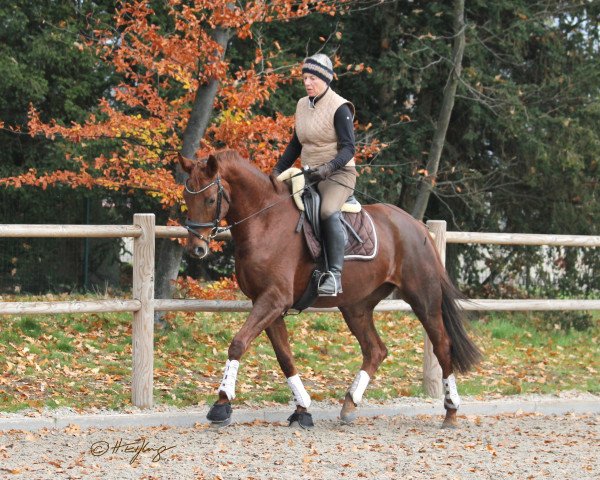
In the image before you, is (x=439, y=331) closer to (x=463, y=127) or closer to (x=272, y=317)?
(x=272, y=317)

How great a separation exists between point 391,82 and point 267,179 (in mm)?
9159

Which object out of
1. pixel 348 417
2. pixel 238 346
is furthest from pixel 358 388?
pixel 238 346

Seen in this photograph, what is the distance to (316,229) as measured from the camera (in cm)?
836

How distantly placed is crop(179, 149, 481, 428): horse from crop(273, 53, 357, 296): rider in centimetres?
23

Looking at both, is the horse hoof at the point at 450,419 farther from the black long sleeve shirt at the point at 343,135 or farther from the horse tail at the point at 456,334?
the black long sleeve shirt at the point at 343,135

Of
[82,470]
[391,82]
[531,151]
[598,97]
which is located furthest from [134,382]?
[598,97]

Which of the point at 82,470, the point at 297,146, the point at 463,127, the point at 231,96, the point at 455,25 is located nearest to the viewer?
the point at 82,470

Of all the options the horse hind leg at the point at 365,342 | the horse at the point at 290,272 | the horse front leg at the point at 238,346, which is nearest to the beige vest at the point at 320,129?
the horse at the point at 290,272

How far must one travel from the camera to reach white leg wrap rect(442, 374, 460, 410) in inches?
350

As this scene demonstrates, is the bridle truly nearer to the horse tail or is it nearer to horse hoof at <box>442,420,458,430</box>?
the horse tail

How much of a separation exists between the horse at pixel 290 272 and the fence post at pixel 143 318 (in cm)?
98

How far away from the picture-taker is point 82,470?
261 inches

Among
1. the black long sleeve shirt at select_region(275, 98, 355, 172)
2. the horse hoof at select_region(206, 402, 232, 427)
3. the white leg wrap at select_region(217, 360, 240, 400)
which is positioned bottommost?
the horse hoof at select_region(206, 402, 232, 427)

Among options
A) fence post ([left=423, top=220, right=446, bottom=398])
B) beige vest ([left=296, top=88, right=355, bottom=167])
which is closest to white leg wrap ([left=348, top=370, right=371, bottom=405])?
fence post ([left=423, top=220, right=446, bottom=398])
